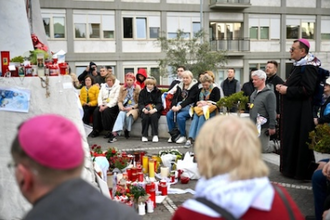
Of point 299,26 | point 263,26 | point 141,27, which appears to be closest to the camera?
point 141,27

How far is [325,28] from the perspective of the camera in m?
35.1

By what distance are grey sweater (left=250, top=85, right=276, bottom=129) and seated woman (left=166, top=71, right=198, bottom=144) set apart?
2149 mm

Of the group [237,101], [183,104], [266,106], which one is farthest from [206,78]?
[266,106]

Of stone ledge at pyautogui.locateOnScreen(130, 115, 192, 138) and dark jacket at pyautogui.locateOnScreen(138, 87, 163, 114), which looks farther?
stone ledge at pyautogui.locateOnScreen(130, 115, 192, 138)

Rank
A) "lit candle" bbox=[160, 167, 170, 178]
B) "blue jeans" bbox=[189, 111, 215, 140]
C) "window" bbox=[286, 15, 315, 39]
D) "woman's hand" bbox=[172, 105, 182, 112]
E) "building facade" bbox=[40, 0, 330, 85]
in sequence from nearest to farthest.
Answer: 1. "lit candle" bbox=[160, 167, 170, 178]
2. "blue jeans" bbox=[189, 111, 215, 140]
3. "woman's hand" bbox=[172, 105, 182, 112]
4. "building facade" bbox=[40, 0, 330, 85]
5. "window" bbox=[286, 15, 315, 39]

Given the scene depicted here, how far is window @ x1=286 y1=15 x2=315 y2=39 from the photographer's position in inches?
1334

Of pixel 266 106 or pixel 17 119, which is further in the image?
pixel 266 106

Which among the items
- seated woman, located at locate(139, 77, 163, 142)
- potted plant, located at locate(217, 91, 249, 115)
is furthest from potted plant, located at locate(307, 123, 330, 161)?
seated woman, located at locate(139, 77, 163, 142)

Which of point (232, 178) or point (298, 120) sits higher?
point (232, 178)

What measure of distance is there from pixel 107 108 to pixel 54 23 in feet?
64.0

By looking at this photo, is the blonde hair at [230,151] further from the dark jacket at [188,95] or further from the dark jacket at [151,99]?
the dark jacket at [151,99]

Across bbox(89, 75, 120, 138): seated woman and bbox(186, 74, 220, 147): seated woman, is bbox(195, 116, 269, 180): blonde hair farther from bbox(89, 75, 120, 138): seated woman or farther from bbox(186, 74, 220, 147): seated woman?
bbox(89, 75, 120, 138): seated woman

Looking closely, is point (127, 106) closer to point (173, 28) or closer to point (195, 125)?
point (195, 125)

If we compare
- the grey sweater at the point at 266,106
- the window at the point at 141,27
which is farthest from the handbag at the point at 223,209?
the window at the point at 141,27
